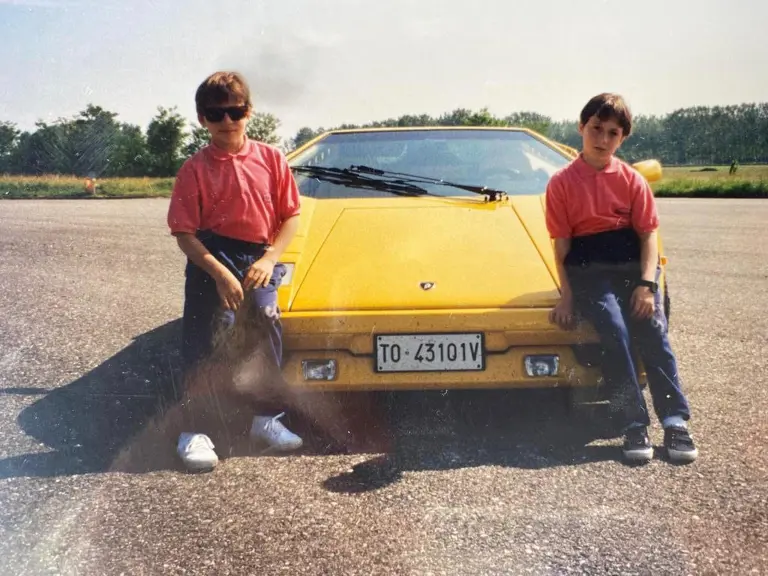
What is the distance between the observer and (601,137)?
3035mm

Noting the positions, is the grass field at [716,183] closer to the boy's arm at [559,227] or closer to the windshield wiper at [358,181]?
the windshield wiper at [358,181]

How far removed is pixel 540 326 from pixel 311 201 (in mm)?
1440

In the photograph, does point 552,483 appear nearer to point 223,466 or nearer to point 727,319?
point 223,466

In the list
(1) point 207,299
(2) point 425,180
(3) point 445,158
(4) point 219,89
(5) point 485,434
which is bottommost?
(5) point 485,434

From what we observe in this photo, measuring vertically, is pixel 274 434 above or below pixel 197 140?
below

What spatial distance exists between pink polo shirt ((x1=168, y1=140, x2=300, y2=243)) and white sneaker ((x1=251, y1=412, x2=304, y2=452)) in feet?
2.42

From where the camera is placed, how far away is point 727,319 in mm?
5453

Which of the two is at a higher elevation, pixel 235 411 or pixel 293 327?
pixel 293 327

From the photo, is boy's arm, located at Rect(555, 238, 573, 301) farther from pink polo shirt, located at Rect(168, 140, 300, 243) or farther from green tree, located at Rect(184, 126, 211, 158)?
green tree, located at Rect(184, 126, 211, 158)

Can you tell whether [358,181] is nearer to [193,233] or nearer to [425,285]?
[425,285]

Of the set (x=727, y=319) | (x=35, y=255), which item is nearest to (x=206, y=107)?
(x=727, y=319)

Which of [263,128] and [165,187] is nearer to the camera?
[263,128]

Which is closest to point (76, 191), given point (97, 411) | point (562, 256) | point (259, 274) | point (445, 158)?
point (445, 158)

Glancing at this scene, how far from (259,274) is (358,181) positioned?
114 cm
